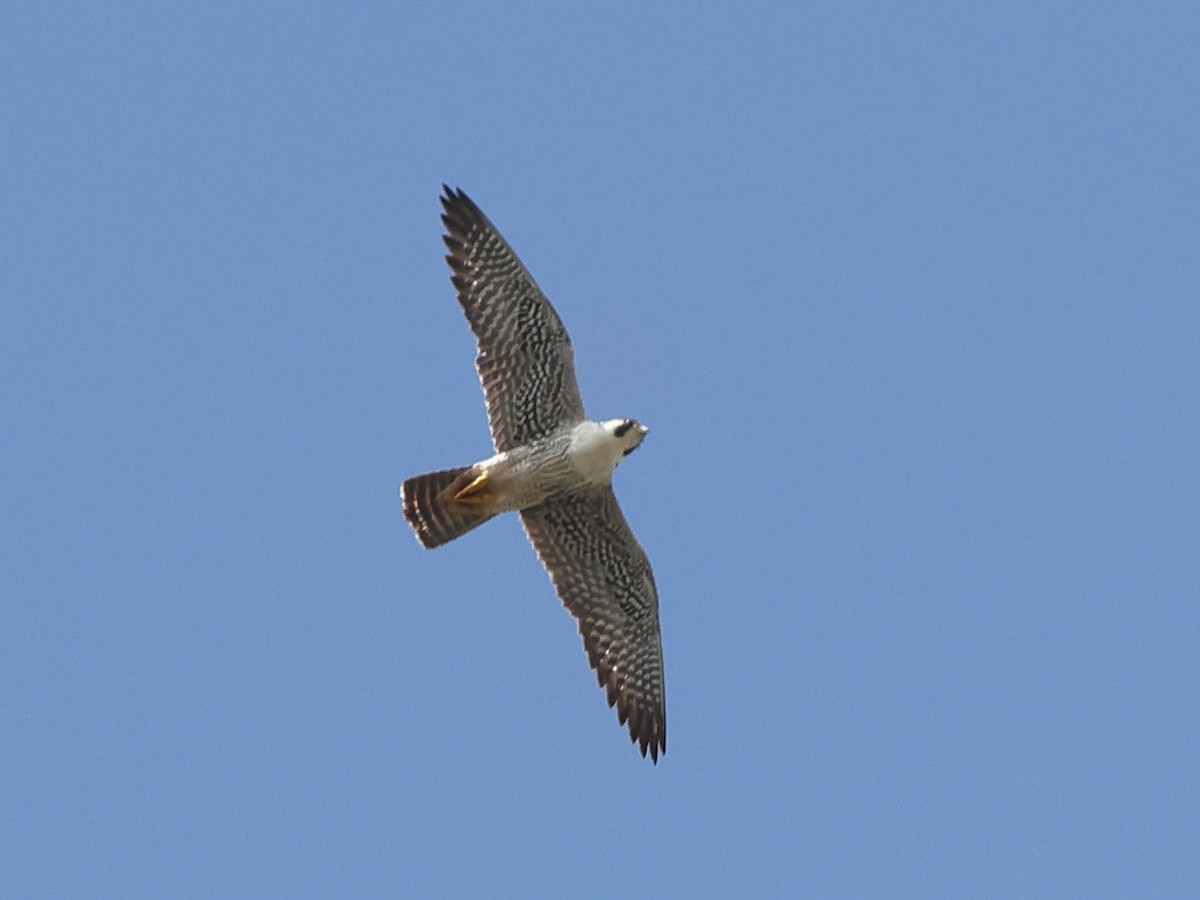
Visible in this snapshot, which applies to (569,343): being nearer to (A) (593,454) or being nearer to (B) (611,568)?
(A) (593,454)

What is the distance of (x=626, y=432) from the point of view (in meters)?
14.8

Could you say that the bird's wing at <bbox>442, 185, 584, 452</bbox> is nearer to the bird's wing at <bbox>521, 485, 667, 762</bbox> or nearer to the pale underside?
the pale underside

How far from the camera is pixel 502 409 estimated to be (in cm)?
1498

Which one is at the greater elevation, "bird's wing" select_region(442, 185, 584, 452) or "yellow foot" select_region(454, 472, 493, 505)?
"bird's wing" select_region(442, 185, 584, 452)

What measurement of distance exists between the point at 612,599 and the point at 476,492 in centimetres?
141

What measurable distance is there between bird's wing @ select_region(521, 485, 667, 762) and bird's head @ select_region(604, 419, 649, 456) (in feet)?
1.91

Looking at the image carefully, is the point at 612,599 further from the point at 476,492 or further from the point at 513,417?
the point at 513,417

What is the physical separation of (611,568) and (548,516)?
61 cm

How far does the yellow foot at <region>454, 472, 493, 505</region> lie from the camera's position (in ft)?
48.8

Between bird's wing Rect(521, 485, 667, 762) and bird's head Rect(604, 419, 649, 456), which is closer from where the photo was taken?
bird's head Rect(604, 419, 649, 456)

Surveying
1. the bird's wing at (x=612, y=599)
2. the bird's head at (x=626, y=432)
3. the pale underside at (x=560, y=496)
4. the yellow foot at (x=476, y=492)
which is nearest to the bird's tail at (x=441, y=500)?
the yellow foot at (x=476, y=492)

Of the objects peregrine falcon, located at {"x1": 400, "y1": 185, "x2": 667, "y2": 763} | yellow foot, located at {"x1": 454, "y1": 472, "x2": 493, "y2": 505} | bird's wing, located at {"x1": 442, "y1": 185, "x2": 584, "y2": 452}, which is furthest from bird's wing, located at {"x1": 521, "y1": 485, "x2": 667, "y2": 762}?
bird's wing, located at {"x1": 442, "y1": 185, "x2": 584, "y2": 452}

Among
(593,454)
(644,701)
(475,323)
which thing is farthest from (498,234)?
(644,701)

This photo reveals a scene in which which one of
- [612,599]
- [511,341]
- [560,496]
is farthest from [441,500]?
[612,599]
